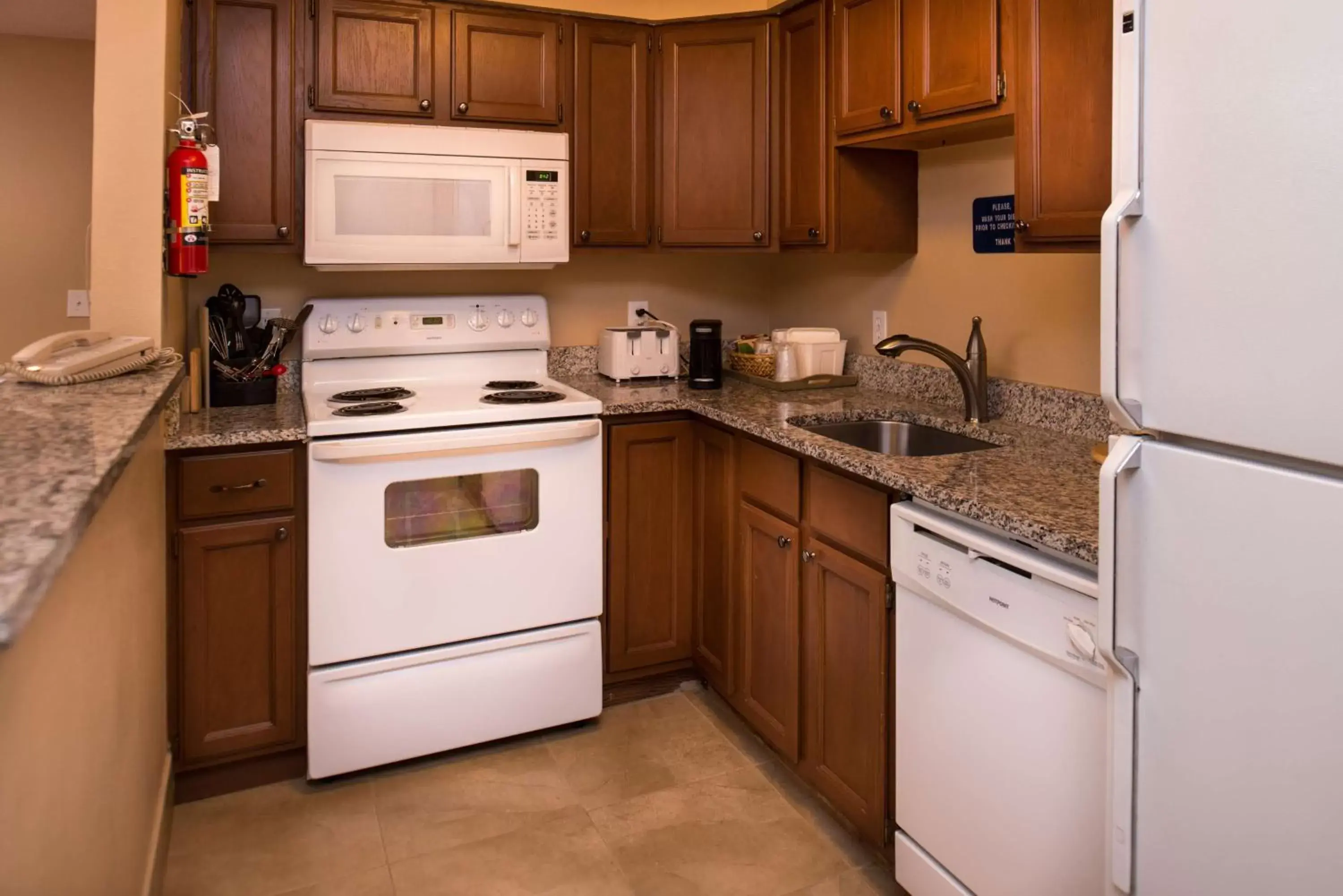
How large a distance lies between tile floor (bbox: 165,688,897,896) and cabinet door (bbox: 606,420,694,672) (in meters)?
0.30

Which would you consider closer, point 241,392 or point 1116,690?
point 1116,690

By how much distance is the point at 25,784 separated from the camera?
2.93 feet

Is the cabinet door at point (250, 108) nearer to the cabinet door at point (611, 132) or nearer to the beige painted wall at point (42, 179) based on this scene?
the cabinet door at point (611, 132)

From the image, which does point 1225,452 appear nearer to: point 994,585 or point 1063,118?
point 994,585

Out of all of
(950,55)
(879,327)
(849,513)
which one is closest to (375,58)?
(950,55)

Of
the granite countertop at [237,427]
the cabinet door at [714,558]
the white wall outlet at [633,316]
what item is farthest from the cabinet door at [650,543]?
the granite countertop at [237,427]

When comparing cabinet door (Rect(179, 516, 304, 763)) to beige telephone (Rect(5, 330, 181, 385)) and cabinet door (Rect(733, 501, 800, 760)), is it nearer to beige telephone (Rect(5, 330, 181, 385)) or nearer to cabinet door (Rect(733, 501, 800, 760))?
beige telephone (Rect(5, 330, 181, 385))

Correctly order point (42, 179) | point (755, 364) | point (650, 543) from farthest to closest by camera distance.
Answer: point (42, 179)
point (755, 364)
point (650, 543)

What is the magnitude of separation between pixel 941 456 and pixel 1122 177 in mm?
1020

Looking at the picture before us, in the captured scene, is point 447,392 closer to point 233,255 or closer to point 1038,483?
point 233,255

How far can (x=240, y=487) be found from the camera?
2.34 meters

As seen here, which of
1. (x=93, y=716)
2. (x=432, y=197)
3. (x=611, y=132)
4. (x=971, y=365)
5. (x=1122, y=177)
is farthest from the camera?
(x=611, y=132)

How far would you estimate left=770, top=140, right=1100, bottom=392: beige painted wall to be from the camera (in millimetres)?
2324

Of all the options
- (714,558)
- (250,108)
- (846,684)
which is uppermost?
(250,108)
